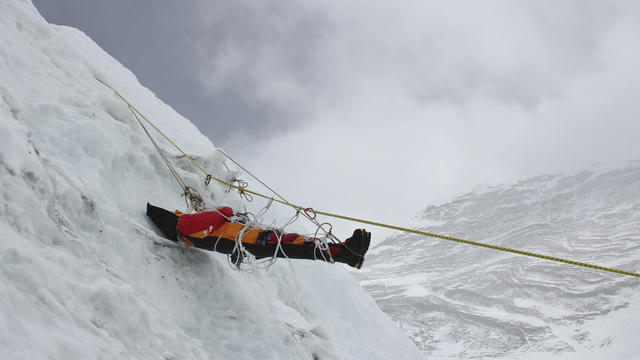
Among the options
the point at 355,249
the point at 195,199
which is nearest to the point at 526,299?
the point at 195,199

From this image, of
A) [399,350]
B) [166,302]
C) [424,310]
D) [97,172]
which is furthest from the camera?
[424,310]

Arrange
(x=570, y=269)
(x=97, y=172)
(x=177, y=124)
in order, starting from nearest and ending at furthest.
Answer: (x=97, y=172)
(x=177, y=124)
(x=570, y=269)

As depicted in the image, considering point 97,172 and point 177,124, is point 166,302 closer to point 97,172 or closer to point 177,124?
point 97,172

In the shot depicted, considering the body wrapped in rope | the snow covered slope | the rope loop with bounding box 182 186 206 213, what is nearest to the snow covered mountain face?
the snow covered slope

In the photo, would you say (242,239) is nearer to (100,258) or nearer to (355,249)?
(355,249)

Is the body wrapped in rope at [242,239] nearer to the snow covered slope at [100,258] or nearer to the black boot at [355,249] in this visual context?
the black boot at [355,249]

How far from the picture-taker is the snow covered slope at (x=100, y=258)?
2.76m

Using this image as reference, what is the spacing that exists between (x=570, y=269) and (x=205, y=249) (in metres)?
129

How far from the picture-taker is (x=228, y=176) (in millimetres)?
8375

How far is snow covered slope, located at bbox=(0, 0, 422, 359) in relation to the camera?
9.07 feet

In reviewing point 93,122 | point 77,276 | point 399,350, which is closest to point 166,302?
point 77,276

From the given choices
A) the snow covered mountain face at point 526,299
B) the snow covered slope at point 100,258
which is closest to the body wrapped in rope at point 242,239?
the snow covered slope at point 100,258

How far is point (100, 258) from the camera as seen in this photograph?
3.75 m

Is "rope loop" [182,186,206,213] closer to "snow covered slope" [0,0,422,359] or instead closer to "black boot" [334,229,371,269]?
"snow covered slope" [0,0,422,359]
